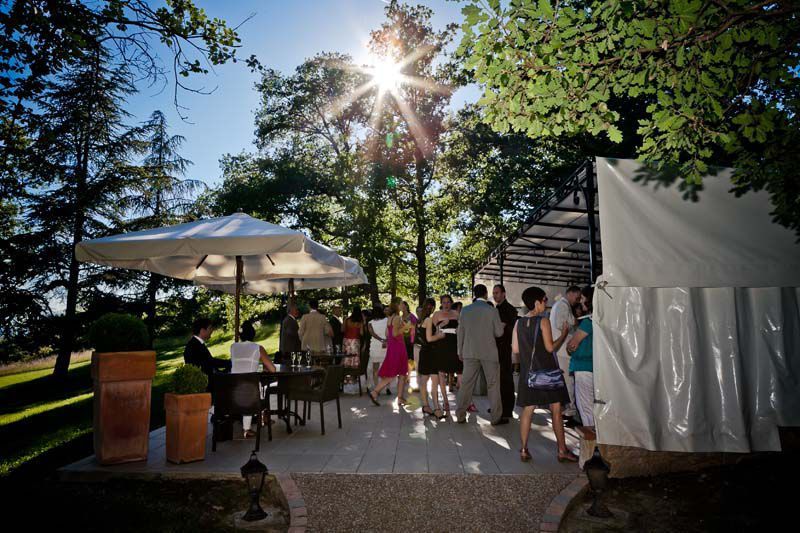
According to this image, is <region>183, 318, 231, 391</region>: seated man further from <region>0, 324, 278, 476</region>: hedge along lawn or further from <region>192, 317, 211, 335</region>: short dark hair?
<region>0, 324, 278, 476</region>: hedge along lawn

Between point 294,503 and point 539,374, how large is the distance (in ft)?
9.05

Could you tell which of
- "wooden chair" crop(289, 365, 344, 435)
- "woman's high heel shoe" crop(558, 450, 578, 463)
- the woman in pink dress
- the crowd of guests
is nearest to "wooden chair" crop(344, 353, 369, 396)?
the crowd of guests

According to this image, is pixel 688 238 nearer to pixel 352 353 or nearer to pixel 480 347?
pixel 480 347

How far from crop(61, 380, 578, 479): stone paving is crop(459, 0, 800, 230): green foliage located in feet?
10.8

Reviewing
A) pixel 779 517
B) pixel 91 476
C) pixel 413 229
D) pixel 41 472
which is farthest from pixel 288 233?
pixel 413 229

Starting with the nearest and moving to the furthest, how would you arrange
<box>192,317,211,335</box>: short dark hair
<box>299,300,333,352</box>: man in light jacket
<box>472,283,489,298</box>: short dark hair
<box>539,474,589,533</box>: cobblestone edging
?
<box>539,474,589,533</box>: cobblestone edging < <box>192,317,211,335</box>: short dark hair < <box>472,283,489,298</box>: short dark hair < <box>299,300,333,352</box>: man in light jacket

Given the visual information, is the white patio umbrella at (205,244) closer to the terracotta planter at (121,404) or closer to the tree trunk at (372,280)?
the terracotta planter at (121,404)

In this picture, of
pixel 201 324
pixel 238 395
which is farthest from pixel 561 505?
pixel 201 324

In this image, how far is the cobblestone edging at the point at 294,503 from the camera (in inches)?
138

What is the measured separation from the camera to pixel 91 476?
450cm

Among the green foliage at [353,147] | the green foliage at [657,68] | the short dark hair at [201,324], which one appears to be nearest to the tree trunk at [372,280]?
the green foliage at [353,147]

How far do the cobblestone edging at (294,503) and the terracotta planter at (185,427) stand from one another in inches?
44.1

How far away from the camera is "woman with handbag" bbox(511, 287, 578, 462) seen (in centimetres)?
491

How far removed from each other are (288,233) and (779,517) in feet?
17.2
